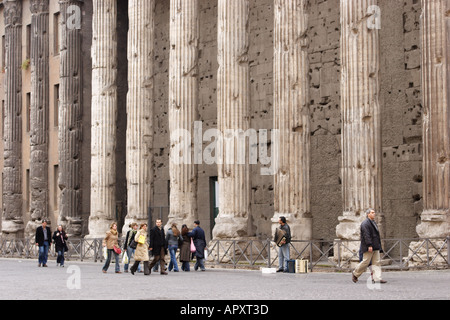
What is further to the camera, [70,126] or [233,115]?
[70,126]

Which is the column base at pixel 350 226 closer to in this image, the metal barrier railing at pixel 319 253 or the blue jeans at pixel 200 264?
the metal barrier railing at pixel 319 253

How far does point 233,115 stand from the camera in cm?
2769

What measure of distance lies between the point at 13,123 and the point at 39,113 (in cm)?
302

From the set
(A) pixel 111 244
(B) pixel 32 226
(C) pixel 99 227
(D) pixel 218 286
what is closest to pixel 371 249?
(D) pixel 218 286

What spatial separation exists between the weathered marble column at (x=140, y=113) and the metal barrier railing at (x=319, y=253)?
2.24 meters

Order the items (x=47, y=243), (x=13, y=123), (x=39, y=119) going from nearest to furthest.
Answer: (x=47, y=243)
(x=39, y=119)
(x=13, y=123)

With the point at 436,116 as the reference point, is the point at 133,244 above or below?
below

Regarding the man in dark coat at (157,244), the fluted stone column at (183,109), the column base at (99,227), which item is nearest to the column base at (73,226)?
the column base at (99,227)

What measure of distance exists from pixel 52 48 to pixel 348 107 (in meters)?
18.8

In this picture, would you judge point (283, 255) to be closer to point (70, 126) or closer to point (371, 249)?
point (371, 249)

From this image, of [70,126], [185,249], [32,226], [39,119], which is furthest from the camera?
[39,119]

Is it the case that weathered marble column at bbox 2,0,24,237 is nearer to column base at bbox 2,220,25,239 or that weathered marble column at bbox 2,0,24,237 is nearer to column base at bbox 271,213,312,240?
column base at bbox 2,220,25,239
